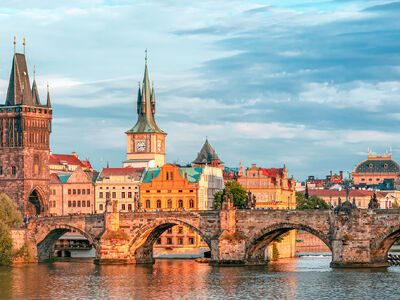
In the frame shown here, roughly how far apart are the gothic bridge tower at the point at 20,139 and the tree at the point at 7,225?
65.3 ft

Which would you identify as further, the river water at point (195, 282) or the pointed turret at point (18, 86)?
the pointed turret at point (18, 86)

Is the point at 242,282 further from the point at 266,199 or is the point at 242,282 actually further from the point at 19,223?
the point at 266,199

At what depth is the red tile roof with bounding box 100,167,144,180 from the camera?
6625 inches

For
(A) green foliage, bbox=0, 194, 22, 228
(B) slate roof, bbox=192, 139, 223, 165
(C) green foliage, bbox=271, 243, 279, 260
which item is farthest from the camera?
(B) slate roof, bbox=192, 139, 223, 165

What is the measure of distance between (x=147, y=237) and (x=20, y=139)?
121ft

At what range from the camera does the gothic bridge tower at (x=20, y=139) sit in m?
161

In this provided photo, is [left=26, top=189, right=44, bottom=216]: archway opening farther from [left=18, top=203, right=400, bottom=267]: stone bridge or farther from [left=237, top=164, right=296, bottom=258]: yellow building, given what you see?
[left=237, top=164, right=296, bottom=258]: yellow building

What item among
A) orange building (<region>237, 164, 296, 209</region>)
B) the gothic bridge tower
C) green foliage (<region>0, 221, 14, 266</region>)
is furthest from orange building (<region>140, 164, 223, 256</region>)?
green foliage (<region>0, 221, 14, 266</region>)

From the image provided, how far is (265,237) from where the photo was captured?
125 m

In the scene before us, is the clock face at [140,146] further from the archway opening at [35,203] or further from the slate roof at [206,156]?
the archway opening at [35,203]

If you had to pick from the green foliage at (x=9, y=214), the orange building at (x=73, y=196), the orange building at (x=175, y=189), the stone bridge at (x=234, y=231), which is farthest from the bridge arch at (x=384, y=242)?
the orange building at (x=73, y=196)

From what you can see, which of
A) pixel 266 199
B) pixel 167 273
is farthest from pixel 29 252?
Answer: pixel 266 199

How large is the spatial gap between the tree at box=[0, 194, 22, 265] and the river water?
193 centimetres

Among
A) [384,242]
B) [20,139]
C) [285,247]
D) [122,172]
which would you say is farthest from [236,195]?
[384,242]
